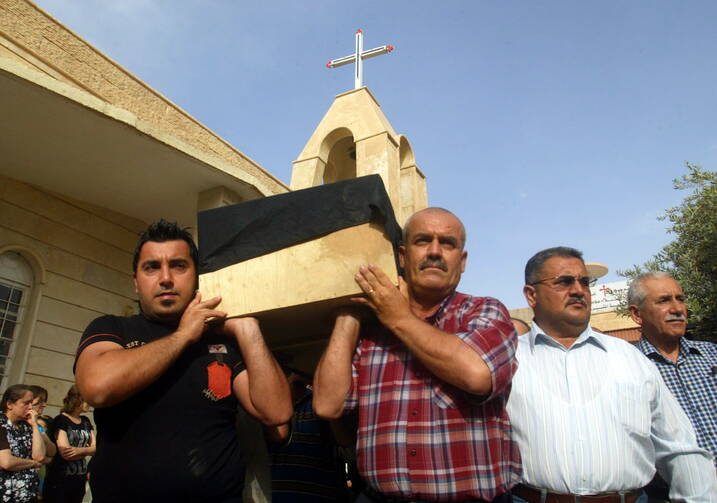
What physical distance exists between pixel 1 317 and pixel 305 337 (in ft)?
19.4

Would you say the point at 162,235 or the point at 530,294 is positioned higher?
the point at 162,235

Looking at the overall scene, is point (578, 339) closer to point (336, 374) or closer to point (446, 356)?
point (446, 356)

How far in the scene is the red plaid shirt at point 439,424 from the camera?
1780mm

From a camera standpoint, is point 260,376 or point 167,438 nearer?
point 167,438

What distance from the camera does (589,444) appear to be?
2.27 m

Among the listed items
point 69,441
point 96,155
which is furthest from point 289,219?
point 96,155

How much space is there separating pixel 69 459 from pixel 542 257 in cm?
467

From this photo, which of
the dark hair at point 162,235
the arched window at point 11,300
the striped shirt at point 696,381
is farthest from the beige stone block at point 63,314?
the striped shirt at point 696,381

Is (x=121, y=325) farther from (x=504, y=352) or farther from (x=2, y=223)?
(x=2, y=223)

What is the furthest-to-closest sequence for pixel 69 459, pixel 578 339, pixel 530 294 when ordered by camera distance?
1. pixel 69 459
2. pixel 530 294
3. pixel 578 339

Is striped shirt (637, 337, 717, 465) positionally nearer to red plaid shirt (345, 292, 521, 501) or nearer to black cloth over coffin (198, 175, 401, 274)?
red plaid shirt (345, 292, 521, 501)

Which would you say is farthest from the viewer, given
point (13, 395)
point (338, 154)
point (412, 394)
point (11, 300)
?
point (338, 154)

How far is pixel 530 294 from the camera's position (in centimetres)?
282

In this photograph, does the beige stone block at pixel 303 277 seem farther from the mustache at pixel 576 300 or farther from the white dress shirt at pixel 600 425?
the mustache at pixel 576 300
